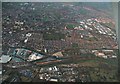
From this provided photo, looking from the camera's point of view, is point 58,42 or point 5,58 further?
point 58,42

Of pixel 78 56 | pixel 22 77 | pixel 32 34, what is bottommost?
pixel 22 77

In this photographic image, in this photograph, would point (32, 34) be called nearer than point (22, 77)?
No

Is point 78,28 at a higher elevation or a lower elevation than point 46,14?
lower

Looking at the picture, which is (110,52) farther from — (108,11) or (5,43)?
(5,43)

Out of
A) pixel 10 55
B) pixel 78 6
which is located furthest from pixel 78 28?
pixel 10 55

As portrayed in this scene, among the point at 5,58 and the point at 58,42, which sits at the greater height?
the point at 58,42

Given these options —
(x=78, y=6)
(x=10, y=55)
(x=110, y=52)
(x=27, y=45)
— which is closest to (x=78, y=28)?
(x=78, y=6)
